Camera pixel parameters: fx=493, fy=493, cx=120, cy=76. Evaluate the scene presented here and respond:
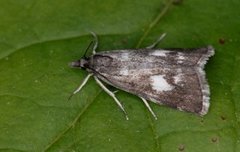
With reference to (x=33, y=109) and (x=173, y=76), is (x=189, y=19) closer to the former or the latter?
(x=173, y=76)

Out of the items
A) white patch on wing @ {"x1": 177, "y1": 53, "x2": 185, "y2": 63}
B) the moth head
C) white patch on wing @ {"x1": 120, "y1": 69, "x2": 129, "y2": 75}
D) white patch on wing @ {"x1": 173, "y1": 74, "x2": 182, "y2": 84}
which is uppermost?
white patch on wing @ {"x1": 177, "y1": 53, "x2": 185, "y2": 63}

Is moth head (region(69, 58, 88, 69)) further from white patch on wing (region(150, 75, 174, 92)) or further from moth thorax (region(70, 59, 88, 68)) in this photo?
white patch on wing (region(150, 75, 174, 92))

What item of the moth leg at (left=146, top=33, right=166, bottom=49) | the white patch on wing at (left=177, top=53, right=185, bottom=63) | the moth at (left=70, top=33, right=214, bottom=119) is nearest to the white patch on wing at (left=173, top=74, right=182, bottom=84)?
the moth at (left=70, top=33, right=214, bottom=119)

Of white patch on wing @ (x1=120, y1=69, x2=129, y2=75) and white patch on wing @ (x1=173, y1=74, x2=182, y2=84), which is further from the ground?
white patch on wing @ (x1=173, y1=74, x2=182, y2=84)

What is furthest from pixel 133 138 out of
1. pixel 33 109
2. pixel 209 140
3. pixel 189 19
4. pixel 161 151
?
pixel 189 19

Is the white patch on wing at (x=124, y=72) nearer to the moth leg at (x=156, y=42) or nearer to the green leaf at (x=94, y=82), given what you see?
the green leaf at (x=94, y=82)

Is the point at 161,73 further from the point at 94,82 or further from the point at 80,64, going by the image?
the point at 80,64
